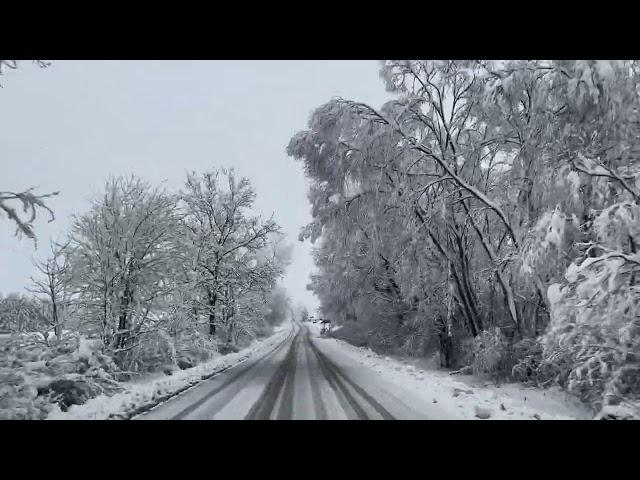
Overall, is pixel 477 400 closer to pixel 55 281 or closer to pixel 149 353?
pixel 149 353

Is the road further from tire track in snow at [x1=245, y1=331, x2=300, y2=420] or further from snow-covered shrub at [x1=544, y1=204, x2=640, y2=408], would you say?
snow-covered shrub at [x1=544, y1=204, x2=640, y2=408]

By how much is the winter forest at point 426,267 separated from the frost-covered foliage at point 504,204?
0.04 m

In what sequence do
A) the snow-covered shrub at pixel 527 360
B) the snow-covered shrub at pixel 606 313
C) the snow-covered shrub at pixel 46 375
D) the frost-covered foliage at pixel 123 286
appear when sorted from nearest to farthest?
the snow-covered shrub at pixel 46 375 → the snow-covered shrub at pixel 606 313 → the snow-covered shrub at pixel 527 360 → the frost-covered foliage at pixel 123 286

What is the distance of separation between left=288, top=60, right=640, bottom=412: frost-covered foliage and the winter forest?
0.14 ft

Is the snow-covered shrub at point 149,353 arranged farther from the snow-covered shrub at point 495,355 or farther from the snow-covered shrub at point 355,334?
the snow-covered shrub at point 355,334

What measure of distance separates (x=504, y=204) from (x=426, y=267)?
338cm

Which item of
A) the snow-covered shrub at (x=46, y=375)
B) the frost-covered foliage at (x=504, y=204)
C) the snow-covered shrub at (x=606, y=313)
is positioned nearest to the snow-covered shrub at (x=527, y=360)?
the frost-covered foliage at (x=504, y=204)

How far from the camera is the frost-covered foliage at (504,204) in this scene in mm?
5340

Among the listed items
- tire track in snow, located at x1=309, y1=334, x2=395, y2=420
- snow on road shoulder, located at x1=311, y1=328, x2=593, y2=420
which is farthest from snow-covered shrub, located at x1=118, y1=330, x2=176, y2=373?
snow on road shoulder, located at x1=311, y1=328, x2=593, y2=420

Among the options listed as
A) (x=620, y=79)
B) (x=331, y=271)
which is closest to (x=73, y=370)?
(x=620, y=79)

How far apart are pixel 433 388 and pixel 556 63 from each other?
7266 mm

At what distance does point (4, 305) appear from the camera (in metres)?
12.0

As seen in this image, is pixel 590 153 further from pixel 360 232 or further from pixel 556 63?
pixel 360 232
